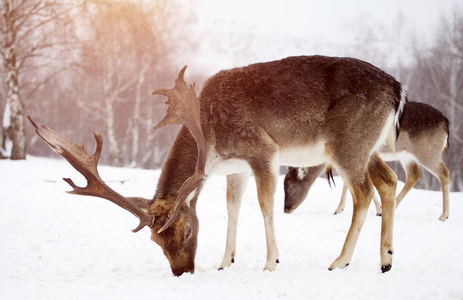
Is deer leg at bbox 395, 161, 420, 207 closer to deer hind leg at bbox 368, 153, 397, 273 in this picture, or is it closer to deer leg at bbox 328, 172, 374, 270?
deer hind leg at bbox 368, 153, 397, 273

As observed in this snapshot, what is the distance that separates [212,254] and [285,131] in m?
1.67

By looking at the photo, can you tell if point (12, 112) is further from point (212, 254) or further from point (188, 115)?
point (188, 115)

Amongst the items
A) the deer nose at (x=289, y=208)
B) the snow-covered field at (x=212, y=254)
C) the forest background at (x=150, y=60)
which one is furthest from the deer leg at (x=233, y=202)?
the forest background at (x=150, y=60)

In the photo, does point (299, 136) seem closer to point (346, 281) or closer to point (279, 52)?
point (346, 281)

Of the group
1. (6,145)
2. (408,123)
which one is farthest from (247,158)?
(6,145)

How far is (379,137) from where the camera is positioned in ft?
13.7

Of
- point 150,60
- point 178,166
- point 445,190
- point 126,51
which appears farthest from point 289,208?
point 126,51

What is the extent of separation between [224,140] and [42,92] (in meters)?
Result: 24.7

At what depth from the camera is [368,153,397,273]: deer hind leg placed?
156 inches

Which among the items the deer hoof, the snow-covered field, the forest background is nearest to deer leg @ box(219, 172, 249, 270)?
the snow-covered field

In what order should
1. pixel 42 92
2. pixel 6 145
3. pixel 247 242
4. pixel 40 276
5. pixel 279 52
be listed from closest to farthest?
pixel 40 276
pixel 247 242
pixel 6 145
pixel 42 92
pixel 279 52

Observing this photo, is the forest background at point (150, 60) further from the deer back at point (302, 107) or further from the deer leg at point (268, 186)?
the deer leg at point (268, 186)

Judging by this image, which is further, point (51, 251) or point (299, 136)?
point (51, 251)

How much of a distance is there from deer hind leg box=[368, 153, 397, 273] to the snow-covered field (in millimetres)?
158
